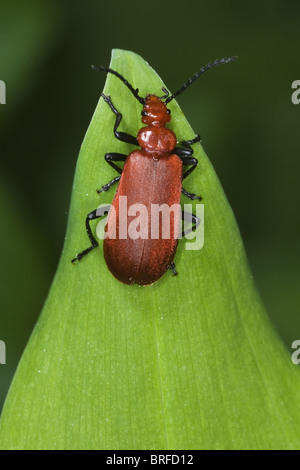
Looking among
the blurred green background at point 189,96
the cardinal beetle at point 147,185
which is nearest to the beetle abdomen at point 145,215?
the cardinal beetle at point 147,185

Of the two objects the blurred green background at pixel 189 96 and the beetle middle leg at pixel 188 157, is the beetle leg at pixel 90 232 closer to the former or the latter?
the beetle middle leg at pixel 188 157

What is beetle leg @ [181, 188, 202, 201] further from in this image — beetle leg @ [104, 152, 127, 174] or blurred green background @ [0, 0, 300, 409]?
blurred green background @ [0, 0, 300, 409]

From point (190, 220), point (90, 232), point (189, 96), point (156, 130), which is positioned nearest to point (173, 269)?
point (190, 220)

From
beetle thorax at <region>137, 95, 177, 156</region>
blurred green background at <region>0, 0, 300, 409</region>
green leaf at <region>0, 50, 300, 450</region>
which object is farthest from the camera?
blurred green background at <region>0, 0, 300, 409</region>

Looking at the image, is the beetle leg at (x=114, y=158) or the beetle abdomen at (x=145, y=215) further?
the beetle abdomen at (x=145, y=215)

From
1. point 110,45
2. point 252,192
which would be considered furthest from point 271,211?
point 110,45

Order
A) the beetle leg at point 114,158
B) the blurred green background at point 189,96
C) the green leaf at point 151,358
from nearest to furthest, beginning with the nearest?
the green leaf at point 151,358, the beetle leg at point 114,158, the blurred green background at point 189,96

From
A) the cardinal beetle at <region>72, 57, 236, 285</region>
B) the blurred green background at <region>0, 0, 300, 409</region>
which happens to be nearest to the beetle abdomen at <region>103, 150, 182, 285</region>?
the cardinal beetle at <region>72, 57, 236, 285</region>
